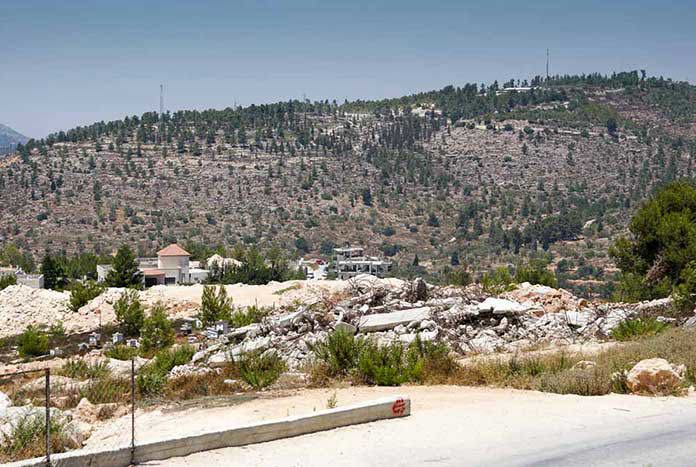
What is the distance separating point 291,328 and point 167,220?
10176 cm

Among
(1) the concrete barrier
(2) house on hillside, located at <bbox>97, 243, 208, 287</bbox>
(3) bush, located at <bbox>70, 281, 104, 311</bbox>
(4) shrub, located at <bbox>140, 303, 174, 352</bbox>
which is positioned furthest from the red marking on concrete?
(2) house on hillside, located at <bbox>97, 243, 208, 287</bbox>

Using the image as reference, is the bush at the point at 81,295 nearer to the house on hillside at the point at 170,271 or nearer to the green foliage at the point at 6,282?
the green foliage at the point at 6,282

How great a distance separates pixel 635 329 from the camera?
59.8ft

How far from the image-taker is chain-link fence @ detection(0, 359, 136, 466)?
9.16 metres

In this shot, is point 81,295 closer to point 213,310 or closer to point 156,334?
point 213,310

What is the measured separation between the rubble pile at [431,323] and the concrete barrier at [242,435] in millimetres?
6421

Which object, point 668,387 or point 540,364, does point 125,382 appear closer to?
point 540,364

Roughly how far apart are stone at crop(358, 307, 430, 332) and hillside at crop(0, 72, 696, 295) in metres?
67.9

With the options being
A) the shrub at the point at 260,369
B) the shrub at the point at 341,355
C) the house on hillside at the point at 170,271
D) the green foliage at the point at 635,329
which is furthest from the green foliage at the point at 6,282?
the shrub at the point at 341,355

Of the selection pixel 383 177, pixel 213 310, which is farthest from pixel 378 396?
pixel 383 177

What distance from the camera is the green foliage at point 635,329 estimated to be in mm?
17891

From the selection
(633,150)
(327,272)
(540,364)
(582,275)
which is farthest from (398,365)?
(633,150)

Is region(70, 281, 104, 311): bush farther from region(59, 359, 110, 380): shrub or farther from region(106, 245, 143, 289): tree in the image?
region(59, 359, 110, 380): shrub

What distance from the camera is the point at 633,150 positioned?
149875 mm
